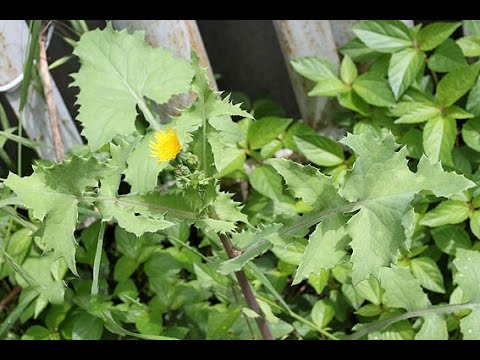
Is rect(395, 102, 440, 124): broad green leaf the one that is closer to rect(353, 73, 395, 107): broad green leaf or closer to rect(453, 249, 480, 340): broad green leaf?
rect(353, 73, 395, 107): broad green leaf

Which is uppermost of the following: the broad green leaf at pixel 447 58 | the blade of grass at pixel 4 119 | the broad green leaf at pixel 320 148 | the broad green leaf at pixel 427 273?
the blade of grass at pixel 4 119

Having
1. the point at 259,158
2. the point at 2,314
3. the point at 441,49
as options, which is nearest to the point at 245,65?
the point at 259,158

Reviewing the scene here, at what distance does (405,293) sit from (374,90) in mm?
546

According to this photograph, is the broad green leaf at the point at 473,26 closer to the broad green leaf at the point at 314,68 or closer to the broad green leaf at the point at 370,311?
the broad green leaf at the point at 314,68

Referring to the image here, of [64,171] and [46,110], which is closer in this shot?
[64,171]

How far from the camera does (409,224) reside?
3.96ft

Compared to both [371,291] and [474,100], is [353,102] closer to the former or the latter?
[474,100]

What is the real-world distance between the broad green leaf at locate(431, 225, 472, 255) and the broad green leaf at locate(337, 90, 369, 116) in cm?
37

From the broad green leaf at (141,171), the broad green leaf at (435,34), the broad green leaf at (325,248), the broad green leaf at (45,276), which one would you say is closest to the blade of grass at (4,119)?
the broad green leaf at (45,276)

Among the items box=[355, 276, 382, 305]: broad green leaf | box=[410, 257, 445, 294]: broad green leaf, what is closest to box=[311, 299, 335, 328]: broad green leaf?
box=[355, 276, 382, 305]: broad green leaf

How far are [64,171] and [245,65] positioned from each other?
1079 millimetres

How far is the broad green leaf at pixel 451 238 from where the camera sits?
1.73 metres

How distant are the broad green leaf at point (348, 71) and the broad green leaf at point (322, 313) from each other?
605 mm
